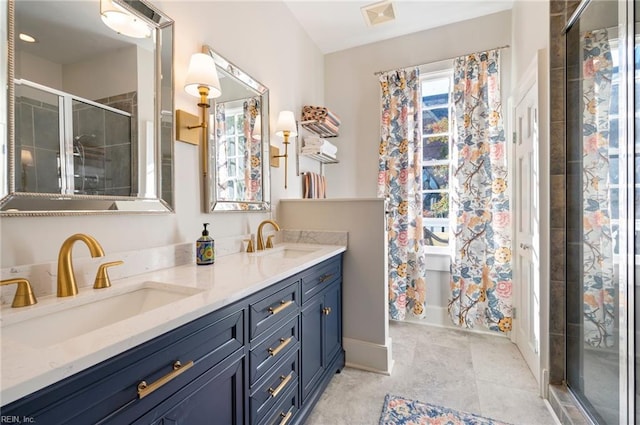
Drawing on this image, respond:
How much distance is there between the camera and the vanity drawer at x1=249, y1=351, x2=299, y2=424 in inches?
45.8

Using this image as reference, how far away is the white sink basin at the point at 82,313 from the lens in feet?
2.66

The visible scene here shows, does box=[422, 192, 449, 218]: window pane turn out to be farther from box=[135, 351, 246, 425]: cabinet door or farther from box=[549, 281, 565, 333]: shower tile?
box=[135, 351, 246, 425]: cabinet door

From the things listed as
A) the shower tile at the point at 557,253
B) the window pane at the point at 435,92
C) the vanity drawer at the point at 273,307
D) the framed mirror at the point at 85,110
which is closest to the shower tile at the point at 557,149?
the shower tile at the point at 557,253

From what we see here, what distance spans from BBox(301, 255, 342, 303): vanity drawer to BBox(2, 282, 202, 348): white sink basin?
68cm

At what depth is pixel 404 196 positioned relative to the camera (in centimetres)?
282

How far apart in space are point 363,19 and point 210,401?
309 cm

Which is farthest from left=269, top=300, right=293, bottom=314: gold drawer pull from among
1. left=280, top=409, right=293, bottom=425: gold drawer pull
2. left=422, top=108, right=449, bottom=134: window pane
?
left=422, top=108, right=449, bottom=134: window pane

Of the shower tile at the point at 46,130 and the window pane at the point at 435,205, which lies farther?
the window pane at the point at 435,205

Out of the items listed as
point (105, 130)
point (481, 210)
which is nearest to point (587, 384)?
point (481, 210)

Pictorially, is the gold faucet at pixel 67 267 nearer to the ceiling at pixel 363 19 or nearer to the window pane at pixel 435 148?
the ceiling at pixel 363 19

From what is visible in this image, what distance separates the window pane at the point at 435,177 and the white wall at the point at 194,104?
1309mm

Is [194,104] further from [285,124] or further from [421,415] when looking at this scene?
[421,415]

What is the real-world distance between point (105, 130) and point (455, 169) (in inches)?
103

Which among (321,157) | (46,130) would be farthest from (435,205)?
(46,130)
